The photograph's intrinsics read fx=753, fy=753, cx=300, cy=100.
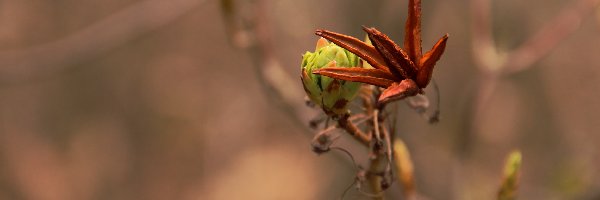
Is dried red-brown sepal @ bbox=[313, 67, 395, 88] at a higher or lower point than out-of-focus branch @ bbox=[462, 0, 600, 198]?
higher

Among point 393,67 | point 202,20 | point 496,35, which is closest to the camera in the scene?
point 393,67

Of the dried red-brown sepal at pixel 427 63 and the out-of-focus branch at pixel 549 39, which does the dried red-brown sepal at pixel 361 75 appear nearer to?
the dried red-brown sepal at pixel 427 63

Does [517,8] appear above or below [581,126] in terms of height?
above

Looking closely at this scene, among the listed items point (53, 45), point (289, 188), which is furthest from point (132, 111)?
point (289, 188)

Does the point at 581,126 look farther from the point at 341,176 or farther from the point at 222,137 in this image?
the point at 222,137

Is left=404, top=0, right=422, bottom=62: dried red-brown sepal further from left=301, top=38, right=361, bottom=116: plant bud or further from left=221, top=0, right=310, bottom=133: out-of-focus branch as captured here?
left=221, top=0, right=310, bottom=133: out-of-focus branch

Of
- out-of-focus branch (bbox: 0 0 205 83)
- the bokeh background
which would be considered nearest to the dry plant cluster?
out-of-focus branch (bbox: 0 0 205 83)

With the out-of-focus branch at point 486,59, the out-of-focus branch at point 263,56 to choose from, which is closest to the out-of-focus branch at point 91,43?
the out-of-focus branch at point 263,56

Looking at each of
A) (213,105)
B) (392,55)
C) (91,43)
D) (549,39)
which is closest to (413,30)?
(392,55)
